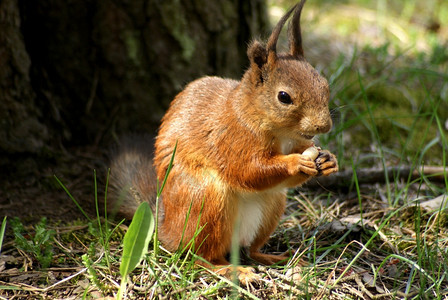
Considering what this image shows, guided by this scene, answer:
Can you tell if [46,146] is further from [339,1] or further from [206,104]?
[339,1]

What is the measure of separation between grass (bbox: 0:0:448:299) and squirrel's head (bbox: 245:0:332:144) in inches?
13.0

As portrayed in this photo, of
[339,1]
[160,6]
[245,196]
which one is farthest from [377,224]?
[339,1]

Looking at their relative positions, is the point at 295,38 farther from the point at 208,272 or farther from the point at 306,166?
the point at 208,272

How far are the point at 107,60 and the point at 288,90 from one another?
5.03 feet

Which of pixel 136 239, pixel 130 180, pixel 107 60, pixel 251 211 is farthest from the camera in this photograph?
pixel 107 60

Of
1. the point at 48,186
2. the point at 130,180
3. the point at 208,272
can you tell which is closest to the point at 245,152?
the point at 208,272

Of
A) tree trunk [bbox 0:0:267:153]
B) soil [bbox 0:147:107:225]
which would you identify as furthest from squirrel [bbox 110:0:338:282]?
tree trunk [bbox 0:0:267:153]

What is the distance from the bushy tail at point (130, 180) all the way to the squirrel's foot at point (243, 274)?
495mm

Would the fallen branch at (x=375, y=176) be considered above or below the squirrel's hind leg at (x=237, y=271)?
above

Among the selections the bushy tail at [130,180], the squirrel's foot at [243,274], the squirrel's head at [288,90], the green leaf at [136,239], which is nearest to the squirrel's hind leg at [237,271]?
the squirrel's foot at [243,274]

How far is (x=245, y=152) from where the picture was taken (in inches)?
89.5

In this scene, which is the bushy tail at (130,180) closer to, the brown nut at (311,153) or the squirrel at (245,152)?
the squirrel at (245,152)

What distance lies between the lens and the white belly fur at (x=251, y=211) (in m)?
2.38

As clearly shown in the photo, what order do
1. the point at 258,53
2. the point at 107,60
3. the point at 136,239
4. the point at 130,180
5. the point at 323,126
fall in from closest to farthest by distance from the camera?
1. the point at 136,239
2. the point at 323,126
3. the point at 258,53
4. the point at 130,180
5. the point at 107,60
